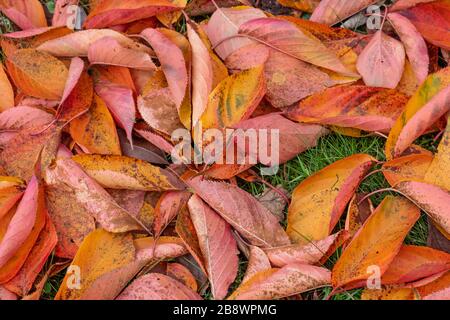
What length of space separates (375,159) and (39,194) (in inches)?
27.8

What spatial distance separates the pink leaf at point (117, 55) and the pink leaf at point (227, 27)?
0.55 feet

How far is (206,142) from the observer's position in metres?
1.46

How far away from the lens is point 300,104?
153 cm

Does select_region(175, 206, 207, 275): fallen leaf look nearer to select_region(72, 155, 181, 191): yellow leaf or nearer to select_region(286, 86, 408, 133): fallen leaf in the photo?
select_region(72, 155, 181, 191): yellow leaf

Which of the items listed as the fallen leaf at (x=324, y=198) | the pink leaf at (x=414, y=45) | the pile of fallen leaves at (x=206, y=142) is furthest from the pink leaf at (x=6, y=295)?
the pink leaf at (x=414, y=45)

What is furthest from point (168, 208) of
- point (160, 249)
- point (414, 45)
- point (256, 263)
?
point (414, 45)

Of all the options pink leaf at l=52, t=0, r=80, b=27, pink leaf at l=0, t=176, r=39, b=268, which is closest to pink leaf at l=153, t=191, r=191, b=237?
pink leaf at l=0, t=176, r=39, b=268

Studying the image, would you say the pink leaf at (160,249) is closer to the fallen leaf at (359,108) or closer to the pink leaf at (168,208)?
the pink leaf at (168,208)

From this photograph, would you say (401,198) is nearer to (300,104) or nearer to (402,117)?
(402,117)

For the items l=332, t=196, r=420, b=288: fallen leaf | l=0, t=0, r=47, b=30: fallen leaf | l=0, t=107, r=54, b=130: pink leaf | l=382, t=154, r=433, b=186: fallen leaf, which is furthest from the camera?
l=0, t=0, r=47, b=30: fallen leaf

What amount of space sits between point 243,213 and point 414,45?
541mm

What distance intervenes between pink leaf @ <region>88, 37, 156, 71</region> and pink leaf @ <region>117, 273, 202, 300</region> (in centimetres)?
45

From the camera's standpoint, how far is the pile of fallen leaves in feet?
4.57

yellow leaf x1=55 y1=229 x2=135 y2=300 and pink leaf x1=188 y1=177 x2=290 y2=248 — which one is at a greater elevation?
pink leaf x1=188 y1=177 x2=290 y2=248
